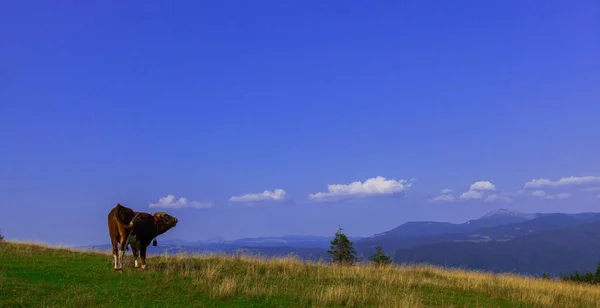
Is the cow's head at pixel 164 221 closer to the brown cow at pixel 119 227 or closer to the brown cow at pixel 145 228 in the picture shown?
the brown cow at pixel 145 228

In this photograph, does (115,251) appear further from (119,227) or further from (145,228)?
(145,228)

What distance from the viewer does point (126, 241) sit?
16.8m

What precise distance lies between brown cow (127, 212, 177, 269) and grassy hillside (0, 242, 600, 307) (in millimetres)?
805

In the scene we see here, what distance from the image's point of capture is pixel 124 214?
17109 mm

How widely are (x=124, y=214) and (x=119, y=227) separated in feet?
1.72

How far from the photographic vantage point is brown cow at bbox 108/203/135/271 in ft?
54.9

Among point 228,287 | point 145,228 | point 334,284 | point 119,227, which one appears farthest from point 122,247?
point 334,284

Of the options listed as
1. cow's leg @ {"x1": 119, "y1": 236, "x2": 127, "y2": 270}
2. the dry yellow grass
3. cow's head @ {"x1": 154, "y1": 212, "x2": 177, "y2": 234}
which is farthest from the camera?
cow's head @ {"x1": 154, "y1": 212, "x2": 177, "y2": 234}

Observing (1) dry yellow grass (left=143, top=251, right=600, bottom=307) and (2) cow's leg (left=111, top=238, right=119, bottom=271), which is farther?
(2) cow's leg (left=111, top=238, right=119, bottom=271)

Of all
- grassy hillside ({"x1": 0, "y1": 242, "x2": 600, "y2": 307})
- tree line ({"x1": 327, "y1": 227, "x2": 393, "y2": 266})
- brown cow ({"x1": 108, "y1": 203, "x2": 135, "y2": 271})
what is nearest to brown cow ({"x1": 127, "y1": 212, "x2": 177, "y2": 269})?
brown cow ({"x1": 108, "y1": 203, "x2": 135, "y2": 271})

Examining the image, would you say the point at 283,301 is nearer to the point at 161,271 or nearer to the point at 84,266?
the point at 161,271

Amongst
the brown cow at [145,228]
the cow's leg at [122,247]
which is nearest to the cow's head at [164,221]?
the brown cow at [145,228]

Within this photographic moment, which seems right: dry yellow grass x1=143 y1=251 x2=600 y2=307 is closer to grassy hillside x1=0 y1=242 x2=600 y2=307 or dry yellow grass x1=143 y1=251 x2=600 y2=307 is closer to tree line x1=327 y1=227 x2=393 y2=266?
grassy hillside x1=0 y1=242 x2=600 y2=307

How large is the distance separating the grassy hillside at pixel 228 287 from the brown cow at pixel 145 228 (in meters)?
0.81
